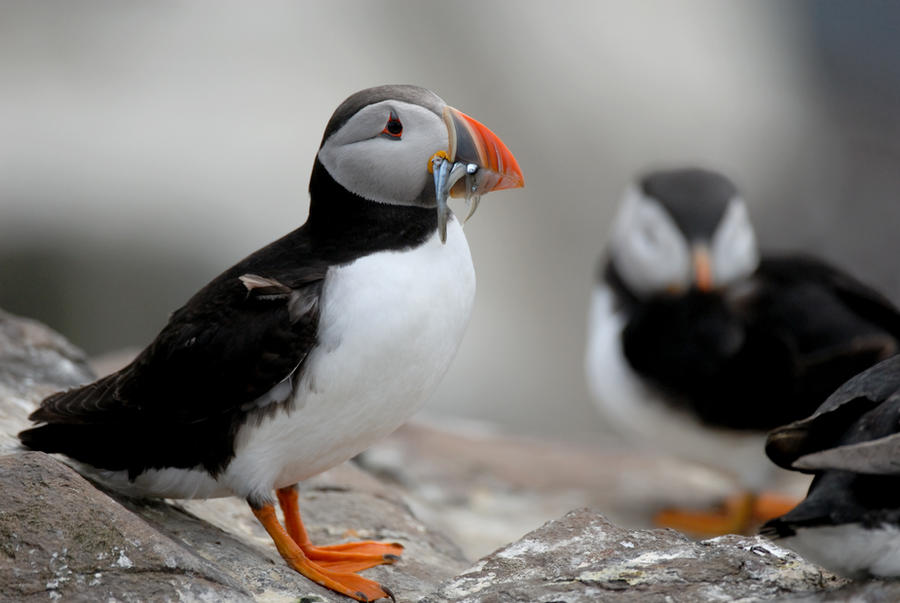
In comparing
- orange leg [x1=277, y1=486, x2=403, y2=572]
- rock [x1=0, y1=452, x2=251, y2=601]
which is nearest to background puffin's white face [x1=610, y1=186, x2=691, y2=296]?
orange leg [x1=277, y1=486, x2=403, y2=572]

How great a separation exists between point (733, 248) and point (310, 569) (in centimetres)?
349

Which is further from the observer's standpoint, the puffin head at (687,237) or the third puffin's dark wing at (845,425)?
the puffin head at (687,237)

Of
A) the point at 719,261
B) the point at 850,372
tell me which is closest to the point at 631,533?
the point at 850,372

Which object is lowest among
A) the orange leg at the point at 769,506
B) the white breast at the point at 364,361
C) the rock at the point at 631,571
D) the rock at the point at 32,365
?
the orange leg at the point at 769,506

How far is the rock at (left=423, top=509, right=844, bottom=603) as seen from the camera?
9.36 feet

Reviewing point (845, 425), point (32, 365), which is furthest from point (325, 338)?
point (32, 365)

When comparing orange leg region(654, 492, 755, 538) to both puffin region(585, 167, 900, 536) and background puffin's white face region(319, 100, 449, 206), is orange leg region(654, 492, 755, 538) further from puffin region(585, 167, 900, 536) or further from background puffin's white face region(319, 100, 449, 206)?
background puffin's white face region(319, 100, 449, 206)

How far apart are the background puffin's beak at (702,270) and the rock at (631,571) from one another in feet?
9.09

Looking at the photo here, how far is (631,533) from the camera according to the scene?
129 inches

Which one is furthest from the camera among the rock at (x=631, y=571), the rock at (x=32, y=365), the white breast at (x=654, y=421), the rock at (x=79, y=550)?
the white breast at (x=654, y=421)

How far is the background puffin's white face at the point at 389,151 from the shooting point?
3.24m

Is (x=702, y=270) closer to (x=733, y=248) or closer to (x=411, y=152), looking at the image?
(x=733, y=248)

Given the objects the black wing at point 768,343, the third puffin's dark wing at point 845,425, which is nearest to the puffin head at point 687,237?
the black wing at point 768,343

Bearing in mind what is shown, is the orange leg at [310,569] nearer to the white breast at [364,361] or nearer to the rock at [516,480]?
the white breast at [364,361]
